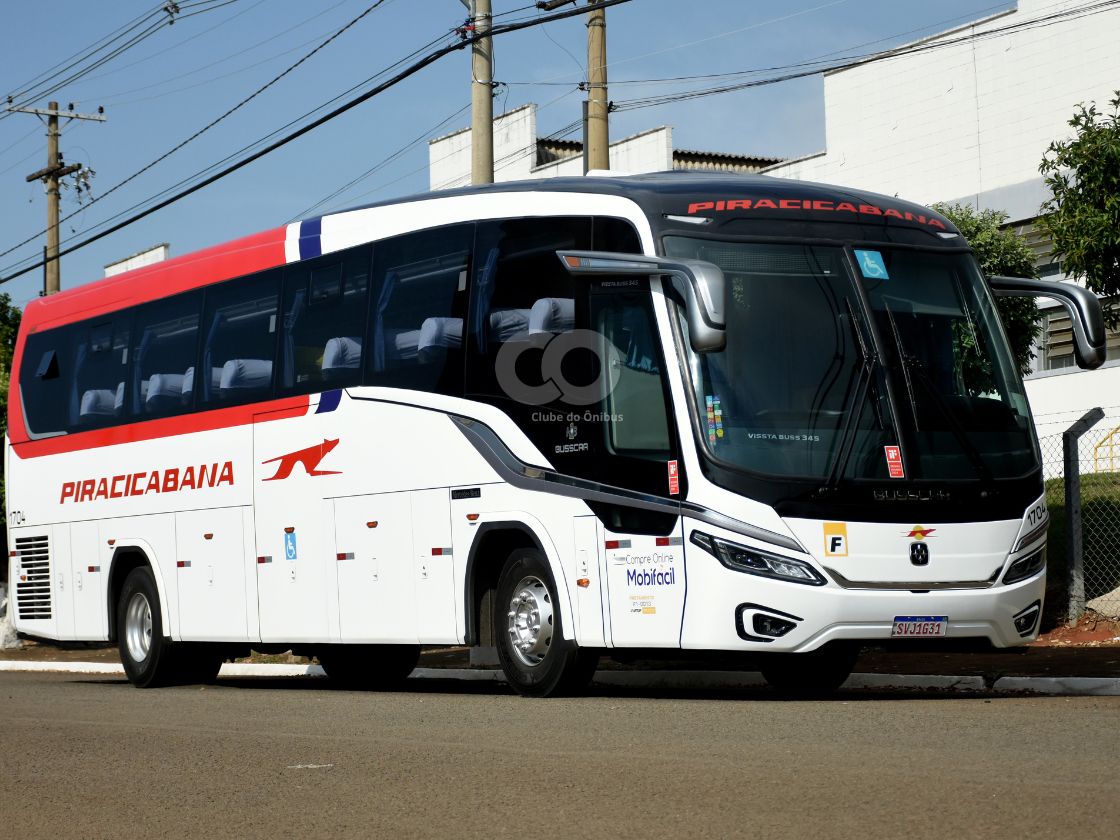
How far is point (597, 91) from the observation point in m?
21.9

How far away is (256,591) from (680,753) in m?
8.34

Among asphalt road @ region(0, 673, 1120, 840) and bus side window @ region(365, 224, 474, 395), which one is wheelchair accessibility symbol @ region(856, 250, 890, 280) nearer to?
asphalt road @ region(0, 673, 1120, 840)

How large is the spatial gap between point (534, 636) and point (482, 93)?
9.53 metres

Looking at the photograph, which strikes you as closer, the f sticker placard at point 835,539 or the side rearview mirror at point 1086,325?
the f sticker placard at point 835,539

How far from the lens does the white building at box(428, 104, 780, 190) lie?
4488 centimetres

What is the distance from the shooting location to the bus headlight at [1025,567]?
39.5 feet

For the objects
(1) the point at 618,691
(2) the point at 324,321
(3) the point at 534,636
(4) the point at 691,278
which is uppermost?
(2) the point at 324,321

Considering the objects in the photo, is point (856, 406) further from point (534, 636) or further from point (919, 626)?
point (534, 636)

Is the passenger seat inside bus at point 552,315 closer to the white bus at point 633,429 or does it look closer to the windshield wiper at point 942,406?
the white bus at point 633,429

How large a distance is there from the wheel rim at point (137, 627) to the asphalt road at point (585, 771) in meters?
5.56

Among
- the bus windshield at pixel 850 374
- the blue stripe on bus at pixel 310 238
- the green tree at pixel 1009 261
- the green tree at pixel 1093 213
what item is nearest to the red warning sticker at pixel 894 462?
the bus windshield at pixel 850 374

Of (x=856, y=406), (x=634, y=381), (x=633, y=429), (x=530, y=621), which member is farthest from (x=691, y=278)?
(x=530, y=621)

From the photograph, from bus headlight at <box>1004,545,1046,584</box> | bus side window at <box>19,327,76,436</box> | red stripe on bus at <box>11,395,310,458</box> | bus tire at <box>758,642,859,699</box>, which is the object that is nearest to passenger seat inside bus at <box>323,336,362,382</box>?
red stripe on bus at <box>11,395,310,458</box>

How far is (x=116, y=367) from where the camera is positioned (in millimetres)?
18297
